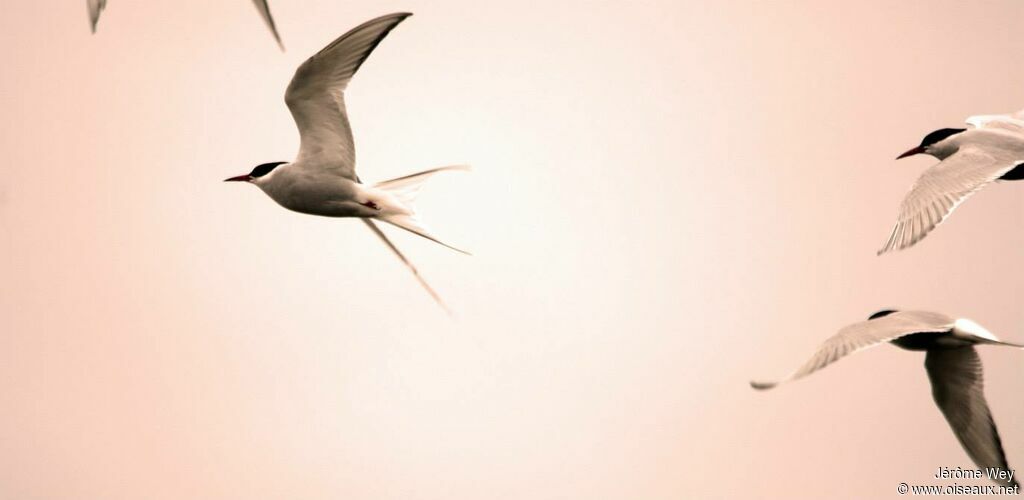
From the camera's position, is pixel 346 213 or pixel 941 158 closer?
pixel 346 213

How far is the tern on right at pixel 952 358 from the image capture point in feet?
12.2

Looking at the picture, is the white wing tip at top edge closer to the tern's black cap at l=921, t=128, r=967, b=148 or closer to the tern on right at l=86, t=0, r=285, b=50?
the tern on right at l=86, t=0, r=285, b=50

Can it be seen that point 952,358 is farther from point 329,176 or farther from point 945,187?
point 329,176

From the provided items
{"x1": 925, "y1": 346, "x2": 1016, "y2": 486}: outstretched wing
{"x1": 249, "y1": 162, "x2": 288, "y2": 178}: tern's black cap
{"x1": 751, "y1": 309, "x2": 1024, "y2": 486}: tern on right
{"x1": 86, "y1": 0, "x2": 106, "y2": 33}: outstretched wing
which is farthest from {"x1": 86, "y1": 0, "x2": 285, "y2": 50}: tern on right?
{"x1": 925, "y1": 346, "x2": 1016, "y2": 486}: outstretched wing

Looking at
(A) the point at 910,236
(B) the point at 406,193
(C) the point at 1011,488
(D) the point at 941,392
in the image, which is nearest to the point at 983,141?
(A) the point at 910,236

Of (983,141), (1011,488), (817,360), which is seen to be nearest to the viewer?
(817,360)

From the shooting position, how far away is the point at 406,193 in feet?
13.3

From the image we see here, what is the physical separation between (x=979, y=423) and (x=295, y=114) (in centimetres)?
262

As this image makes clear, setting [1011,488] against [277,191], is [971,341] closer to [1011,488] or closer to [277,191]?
[1011,488]

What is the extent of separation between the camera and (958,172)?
4.25 m

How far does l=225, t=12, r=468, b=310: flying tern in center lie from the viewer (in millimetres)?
3920

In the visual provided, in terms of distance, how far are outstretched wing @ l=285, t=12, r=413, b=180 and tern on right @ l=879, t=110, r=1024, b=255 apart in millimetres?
1829

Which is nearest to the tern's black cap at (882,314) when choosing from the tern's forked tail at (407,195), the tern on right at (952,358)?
the tern on right at (952,358)

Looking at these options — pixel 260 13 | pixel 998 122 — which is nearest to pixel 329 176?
pixel 260 13
